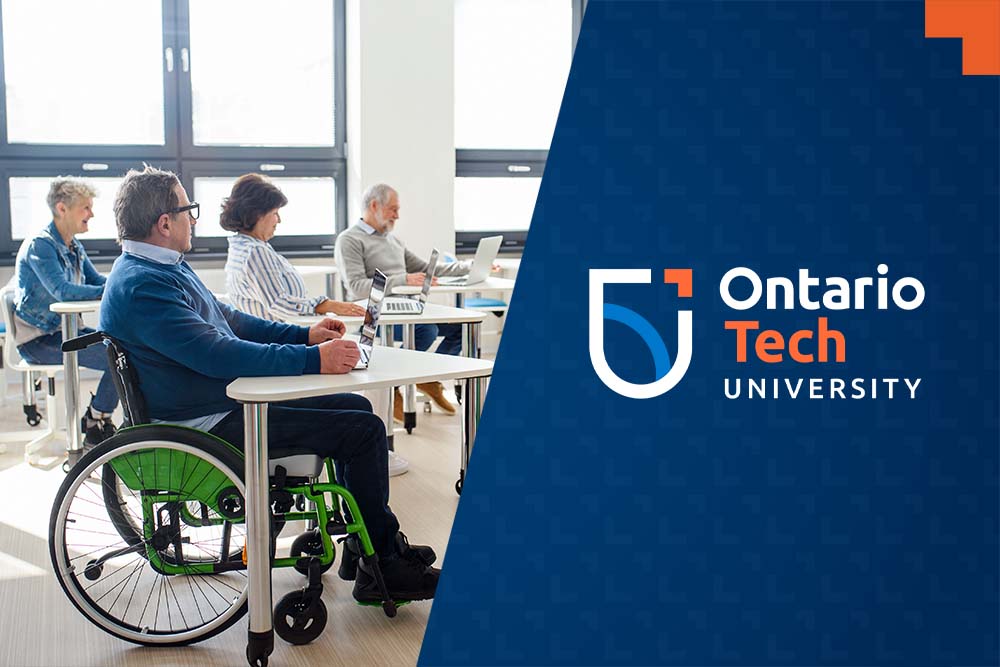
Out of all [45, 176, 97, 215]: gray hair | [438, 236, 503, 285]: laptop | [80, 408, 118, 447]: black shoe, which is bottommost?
[80, 408, 118, 447]: black shoe

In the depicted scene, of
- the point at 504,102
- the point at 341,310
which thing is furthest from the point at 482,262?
the point at 504,102

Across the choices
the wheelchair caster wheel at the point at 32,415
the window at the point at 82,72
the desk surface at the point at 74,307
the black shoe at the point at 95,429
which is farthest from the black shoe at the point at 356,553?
the window at the point at 82,72

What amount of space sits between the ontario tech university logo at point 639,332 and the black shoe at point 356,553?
1025 millimetres

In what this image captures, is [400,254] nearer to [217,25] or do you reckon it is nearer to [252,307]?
[252,307]

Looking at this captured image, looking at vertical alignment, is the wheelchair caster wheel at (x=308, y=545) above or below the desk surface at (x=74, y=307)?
below

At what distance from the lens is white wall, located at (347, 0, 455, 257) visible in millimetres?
7352

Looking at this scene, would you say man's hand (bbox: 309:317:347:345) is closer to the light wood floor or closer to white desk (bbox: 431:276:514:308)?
the light wood floor

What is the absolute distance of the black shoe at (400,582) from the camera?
2928 millimetres

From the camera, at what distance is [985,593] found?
222 cm

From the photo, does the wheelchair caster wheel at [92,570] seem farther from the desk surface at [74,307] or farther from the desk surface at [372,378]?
the desk surface at [74,307]

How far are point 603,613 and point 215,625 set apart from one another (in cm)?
107

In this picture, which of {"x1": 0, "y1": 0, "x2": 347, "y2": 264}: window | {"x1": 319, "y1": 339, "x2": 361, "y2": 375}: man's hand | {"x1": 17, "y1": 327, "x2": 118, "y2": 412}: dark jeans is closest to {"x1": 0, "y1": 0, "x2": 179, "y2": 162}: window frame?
{"x1": 0, "y1": 0, "x2": 347, "y2": 264}: window

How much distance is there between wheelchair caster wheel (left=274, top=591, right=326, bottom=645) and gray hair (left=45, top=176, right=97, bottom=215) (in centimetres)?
294

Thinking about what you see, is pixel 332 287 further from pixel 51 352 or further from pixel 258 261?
pixel 258 261
